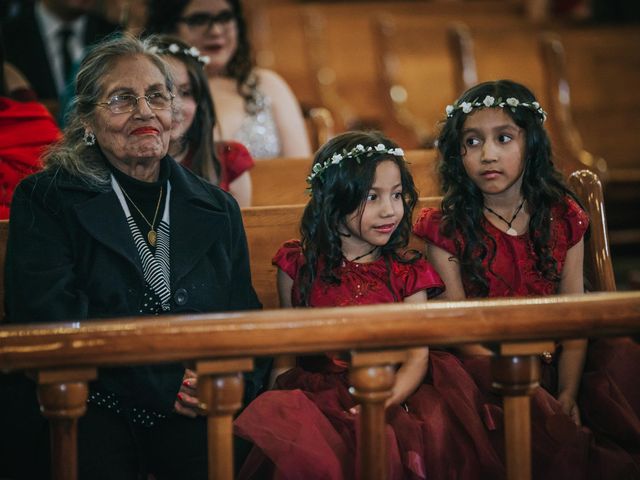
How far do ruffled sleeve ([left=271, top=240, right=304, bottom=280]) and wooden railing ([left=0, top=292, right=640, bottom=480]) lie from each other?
767 mm

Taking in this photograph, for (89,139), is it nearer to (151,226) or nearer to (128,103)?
(128,103)

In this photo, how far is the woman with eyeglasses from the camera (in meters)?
3.38

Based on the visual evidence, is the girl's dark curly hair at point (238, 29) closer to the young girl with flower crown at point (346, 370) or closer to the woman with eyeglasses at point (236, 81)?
the woman with eyeglasses at point (236, 81)

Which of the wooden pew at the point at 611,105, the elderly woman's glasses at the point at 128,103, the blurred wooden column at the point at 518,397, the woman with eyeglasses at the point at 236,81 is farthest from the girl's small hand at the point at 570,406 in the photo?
the wooden pew at the point at 611,105

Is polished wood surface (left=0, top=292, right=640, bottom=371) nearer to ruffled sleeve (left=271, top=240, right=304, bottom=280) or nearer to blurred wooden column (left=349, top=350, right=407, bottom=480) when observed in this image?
blurred wooden column (left=349, top=350, right=407, bottom=480)

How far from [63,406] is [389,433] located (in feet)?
2.26

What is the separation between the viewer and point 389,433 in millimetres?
1837

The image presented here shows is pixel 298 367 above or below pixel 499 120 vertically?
below

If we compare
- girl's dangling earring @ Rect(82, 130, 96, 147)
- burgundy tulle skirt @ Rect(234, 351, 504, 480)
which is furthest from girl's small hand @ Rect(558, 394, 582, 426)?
girl's dangling earring @ Rect(82, 130, 96, 147)

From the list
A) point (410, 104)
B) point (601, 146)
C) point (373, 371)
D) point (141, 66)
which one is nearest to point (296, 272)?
point (141, 66)

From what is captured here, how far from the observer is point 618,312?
1528 mm

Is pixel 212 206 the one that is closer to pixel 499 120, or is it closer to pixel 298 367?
pixel 298 367

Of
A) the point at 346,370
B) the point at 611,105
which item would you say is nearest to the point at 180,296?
the point at 346,370

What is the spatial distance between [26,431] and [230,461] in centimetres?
72
